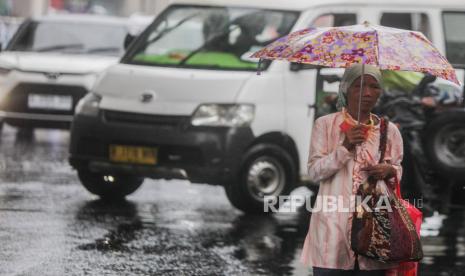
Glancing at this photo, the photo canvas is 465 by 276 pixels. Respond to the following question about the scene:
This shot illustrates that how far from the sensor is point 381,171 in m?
5.56

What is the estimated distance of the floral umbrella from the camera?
18.8 feet

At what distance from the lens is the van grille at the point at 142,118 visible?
36.7 feet

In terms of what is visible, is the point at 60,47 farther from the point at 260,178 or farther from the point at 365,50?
the point at 365,50

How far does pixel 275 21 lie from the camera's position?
11898 millimetres

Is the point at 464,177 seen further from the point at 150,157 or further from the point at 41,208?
the point at 41,208

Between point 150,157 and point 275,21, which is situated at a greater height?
point 275,21

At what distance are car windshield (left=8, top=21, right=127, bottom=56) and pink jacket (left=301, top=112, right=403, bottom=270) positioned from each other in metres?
12.7

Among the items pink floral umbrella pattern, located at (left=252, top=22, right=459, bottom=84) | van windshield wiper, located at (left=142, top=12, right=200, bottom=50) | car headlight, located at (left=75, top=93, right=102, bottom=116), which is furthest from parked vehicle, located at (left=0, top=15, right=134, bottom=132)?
pink floral umbrella pattern, located at (left=252, top=22, right=459, bottom=84)

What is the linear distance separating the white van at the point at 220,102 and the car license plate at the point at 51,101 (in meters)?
5.25

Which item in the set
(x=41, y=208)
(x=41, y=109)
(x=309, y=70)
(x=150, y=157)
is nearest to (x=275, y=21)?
(x=309, y=70)

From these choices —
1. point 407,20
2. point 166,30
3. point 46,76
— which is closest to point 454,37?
point 407,20

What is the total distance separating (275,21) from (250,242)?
2.79 metres

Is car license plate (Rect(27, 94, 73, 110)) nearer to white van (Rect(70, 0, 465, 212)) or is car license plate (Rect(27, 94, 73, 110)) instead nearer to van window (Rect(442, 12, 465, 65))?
white van (Rect(70, 0, 465, 212))

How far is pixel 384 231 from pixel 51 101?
12.2 m
